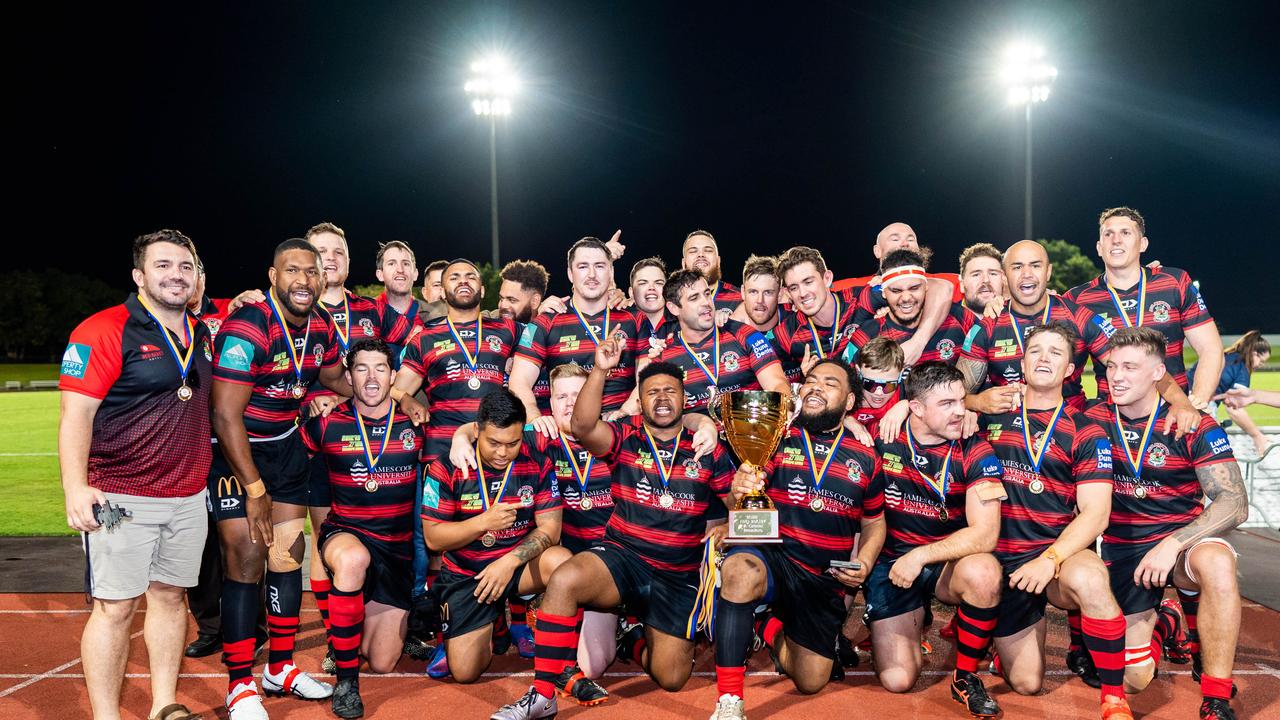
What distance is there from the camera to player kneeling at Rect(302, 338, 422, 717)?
4910mm

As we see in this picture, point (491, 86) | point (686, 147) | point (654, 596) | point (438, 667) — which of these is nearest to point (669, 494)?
point (654, 596)

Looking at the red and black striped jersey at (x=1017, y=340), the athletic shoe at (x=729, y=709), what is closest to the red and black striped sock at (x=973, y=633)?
the athletic shoe at (x=729, y=709)

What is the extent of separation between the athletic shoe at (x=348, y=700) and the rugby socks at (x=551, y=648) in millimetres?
883

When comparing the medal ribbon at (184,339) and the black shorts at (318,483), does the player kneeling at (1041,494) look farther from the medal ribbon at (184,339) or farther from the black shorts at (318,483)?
the medal ribbon at (184,339)

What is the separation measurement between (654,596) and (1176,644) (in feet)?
9.65

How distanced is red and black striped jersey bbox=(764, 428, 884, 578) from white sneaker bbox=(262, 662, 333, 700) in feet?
8.03

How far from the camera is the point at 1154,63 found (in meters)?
44.0

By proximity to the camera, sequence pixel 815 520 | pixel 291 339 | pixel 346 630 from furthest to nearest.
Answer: pixel 291 339
pixel 815 520
pixel 346 630

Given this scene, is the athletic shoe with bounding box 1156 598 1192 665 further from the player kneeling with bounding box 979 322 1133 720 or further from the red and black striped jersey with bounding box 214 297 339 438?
the red and black striped jersey with bounding box 214 297 339 438

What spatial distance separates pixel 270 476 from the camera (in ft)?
15.7

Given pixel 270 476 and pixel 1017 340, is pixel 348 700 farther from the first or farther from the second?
pixel 1017 340

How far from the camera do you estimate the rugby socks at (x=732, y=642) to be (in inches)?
160

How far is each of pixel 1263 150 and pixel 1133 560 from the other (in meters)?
55.0

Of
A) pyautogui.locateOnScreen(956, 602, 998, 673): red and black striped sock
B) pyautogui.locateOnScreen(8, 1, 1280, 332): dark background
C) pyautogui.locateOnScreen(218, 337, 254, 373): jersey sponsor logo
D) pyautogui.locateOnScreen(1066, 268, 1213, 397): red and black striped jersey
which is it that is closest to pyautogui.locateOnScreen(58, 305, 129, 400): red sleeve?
pyautogui.locateOnScreen(218, 337, 254, 373): jersey sponsor logo
